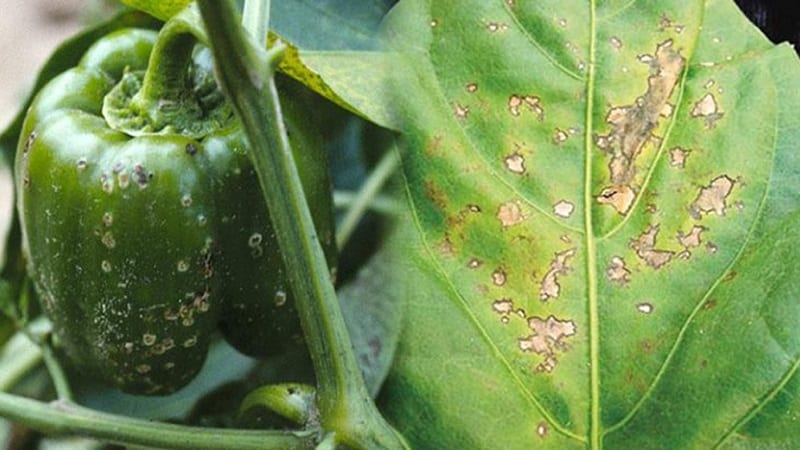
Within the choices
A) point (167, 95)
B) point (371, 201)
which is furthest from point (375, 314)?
point (167, 95)

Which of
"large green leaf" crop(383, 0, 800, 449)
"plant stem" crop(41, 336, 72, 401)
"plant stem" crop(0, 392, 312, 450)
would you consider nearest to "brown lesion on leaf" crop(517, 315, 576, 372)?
"large green leaf" crop(383, 0, 800, 449)

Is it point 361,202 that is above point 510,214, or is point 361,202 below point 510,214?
below

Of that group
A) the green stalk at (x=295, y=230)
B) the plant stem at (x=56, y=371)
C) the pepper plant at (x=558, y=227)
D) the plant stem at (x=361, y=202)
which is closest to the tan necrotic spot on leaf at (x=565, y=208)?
the pepper plant at (x=558, y=227)

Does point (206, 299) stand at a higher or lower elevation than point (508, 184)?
lower

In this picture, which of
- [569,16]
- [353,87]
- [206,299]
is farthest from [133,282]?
[569,16]

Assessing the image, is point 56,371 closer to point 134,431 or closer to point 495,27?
point 134,431

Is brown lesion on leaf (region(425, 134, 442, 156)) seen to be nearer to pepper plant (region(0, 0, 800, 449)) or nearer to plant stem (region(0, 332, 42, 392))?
pepper plant (region(0, 0, 800, 449))

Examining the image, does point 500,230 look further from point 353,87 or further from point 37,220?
point 37,220
